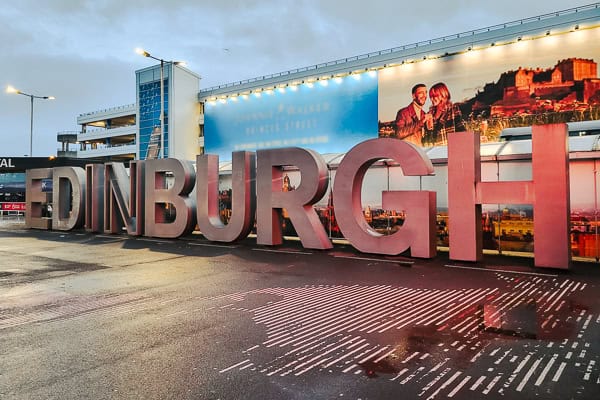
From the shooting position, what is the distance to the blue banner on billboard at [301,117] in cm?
2548

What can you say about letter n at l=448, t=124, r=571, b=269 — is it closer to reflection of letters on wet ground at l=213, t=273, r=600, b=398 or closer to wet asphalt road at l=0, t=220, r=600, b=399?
wet asphalt road at l=0, t=220, r=600, b=399

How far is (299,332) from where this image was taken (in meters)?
5.95

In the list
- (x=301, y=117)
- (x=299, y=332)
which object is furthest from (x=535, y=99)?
(x=299, y=332)

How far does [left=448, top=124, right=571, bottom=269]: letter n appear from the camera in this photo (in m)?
10.9

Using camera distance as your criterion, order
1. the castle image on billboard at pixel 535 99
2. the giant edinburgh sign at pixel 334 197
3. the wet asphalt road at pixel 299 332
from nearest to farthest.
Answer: the wet asphalt road at pixel 299 332 < the giant edinburgh sign at pixel 334 197 < the castle image on billboard at pixel 535 99

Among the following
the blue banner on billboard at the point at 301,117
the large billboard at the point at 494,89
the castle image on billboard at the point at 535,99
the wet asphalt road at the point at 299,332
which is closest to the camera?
the wet asphalt road at the point at 299,332

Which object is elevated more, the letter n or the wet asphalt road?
the letter n

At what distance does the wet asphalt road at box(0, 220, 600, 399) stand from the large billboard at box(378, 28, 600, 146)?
11.6 meters

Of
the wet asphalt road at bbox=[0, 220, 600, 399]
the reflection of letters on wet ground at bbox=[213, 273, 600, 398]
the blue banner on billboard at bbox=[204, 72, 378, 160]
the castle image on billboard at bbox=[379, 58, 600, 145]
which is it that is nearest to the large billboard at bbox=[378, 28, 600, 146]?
the castle image on billboard at bbox=[379, 58, 600, 145]

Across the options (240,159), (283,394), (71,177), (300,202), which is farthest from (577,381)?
(71,177)

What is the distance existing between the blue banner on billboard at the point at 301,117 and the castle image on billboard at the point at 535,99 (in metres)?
5.95

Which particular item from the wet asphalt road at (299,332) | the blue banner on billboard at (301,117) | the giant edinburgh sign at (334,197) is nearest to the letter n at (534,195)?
the giant edinburgh sign at (334,197)

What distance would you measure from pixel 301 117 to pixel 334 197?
14.7m

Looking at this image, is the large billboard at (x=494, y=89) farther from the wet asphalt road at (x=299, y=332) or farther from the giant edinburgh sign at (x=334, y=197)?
the wet asphalt road at (x=299, y=332)
